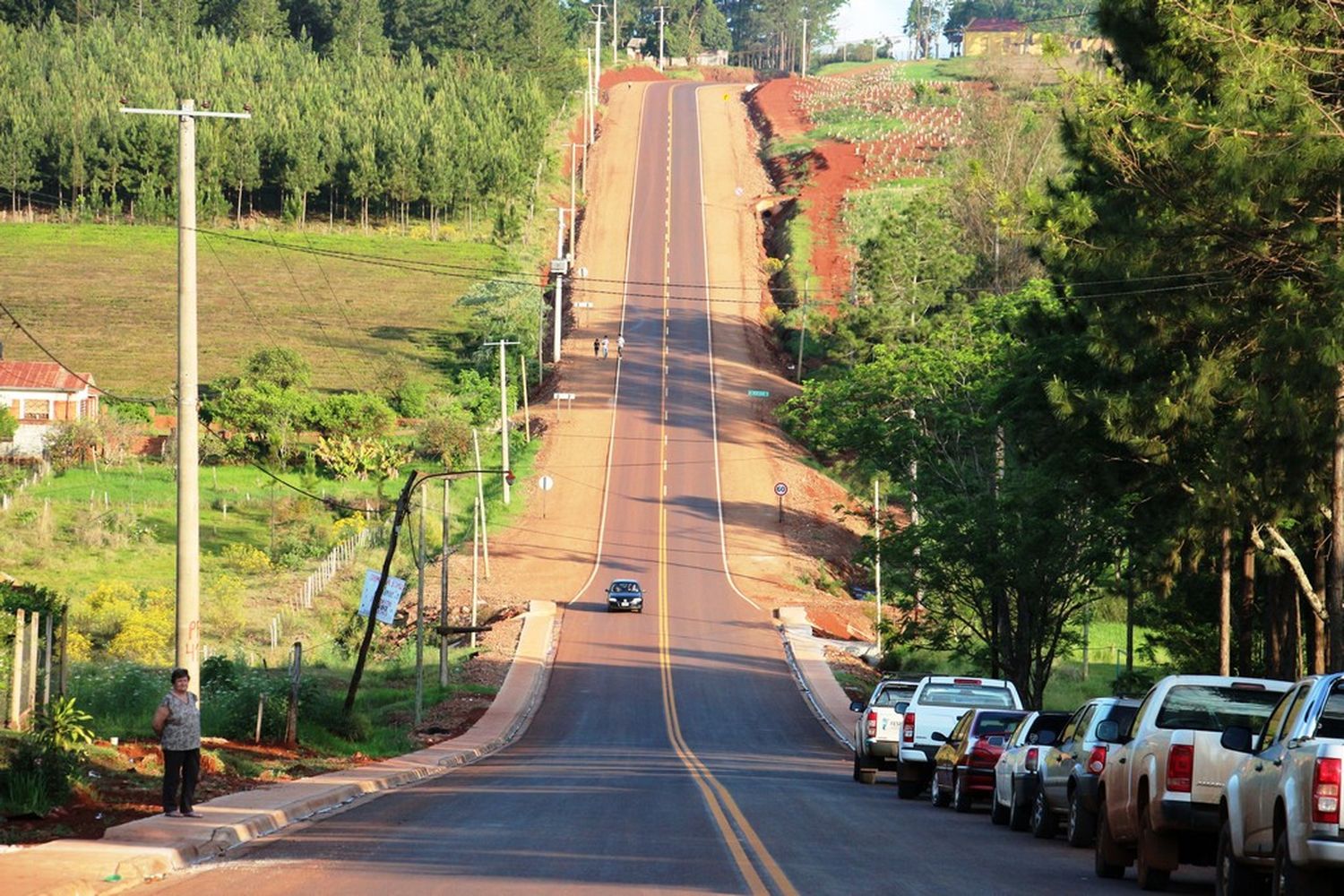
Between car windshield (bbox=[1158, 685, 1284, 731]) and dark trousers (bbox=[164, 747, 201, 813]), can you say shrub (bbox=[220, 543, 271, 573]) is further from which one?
car windshield (bbox=[1158, 685, 1284, 731])

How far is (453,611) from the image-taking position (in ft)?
218

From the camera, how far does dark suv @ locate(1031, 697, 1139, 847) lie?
18.2 meters

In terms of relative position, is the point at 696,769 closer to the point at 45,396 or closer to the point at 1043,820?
the point at 1043,820

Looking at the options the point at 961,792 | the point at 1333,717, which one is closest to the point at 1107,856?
the point at 1333,717

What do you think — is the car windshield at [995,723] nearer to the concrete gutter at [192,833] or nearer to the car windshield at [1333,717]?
the concrete gutter at [192,833]

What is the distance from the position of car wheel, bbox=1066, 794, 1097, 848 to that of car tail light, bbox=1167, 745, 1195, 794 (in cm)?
425

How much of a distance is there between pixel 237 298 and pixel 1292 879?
112m

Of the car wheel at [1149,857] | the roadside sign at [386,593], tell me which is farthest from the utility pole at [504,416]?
the car wheel at [1149,857]

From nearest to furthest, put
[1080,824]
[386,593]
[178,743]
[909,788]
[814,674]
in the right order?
[1080,824], [178,743], [909,788], [386,593], [814,674]

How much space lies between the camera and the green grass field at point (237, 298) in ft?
334

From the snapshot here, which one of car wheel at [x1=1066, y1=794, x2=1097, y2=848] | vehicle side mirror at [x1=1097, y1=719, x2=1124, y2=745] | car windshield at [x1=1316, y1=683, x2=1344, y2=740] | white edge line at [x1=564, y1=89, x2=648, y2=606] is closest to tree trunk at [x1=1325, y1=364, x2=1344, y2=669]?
car wheel at [x1=1066, y1=794, x2=1097, y2=848]

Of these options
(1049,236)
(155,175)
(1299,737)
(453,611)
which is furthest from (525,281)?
(1299,737)

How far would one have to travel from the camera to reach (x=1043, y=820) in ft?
67.4

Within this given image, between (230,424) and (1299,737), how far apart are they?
77.4m
